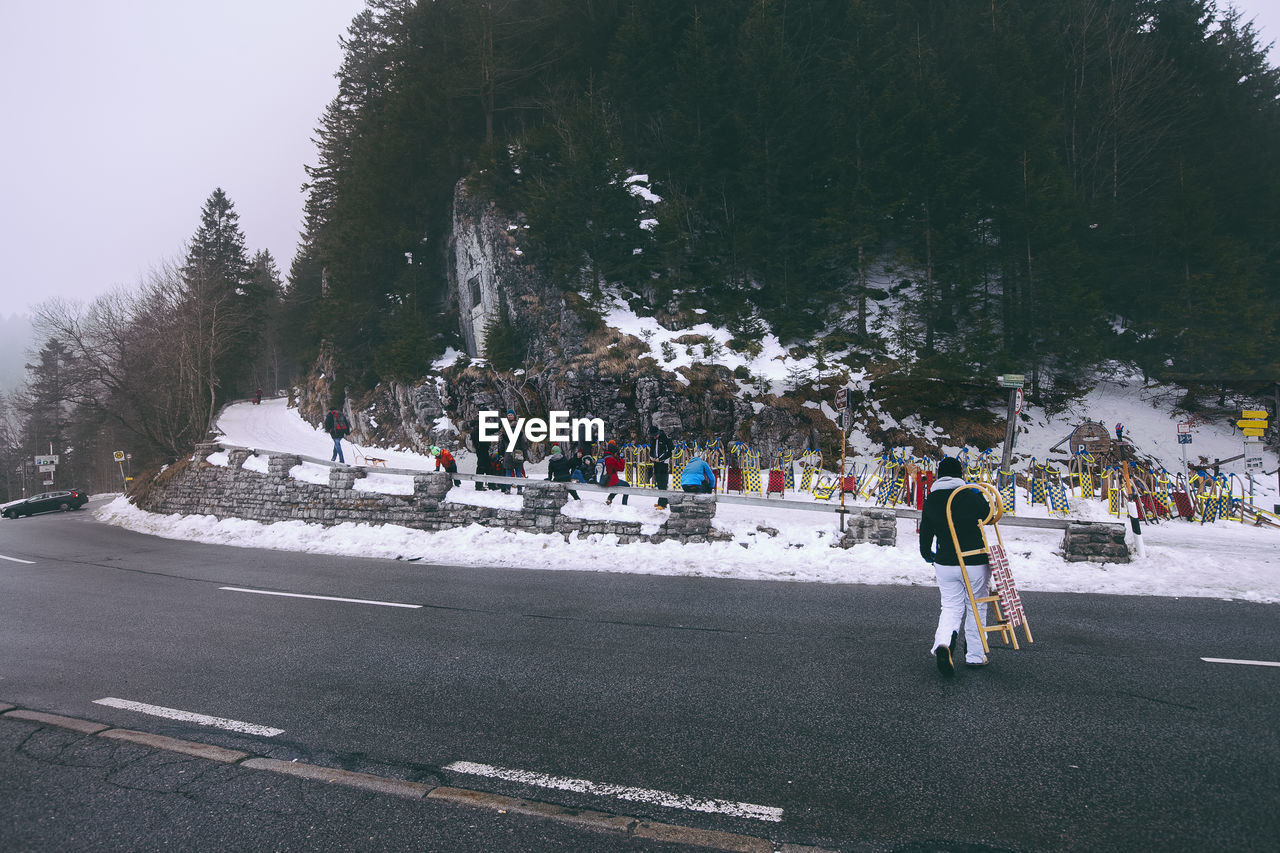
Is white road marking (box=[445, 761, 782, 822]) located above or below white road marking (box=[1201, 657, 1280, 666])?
below

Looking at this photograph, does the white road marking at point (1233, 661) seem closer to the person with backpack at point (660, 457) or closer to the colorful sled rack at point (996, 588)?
the colorful sled rack at point (996, 588)

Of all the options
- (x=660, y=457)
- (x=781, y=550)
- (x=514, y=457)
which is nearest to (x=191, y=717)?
(x=781, y=550)

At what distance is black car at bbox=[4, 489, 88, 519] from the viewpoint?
113ft

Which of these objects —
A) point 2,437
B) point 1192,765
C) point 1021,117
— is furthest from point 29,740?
point 2,437

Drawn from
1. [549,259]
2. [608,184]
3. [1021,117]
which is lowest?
[549,259]

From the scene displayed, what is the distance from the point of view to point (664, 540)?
12344 millimetres

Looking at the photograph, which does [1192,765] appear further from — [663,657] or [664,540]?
[664,540]

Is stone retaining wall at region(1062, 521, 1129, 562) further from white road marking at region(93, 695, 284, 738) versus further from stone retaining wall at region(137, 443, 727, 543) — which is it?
white road marking at region(93, 695, 284, 738)

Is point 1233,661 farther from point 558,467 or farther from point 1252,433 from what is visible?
point 558,467

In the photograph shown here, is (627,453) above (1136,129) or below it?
below

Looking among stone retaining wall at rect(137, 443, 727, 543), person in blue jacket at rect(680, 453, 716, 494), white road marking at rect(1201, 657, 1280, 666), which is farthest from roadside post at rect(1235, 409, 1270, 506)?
stone retaining wall at rect(137, 443, 727, 543)

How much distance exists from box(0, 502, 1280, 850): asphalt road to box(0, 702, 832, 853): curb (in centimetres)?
9

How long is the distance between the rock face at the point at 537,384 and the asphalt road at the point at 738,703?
1461 cm

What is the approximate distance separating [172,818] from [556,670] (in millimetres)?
2986
